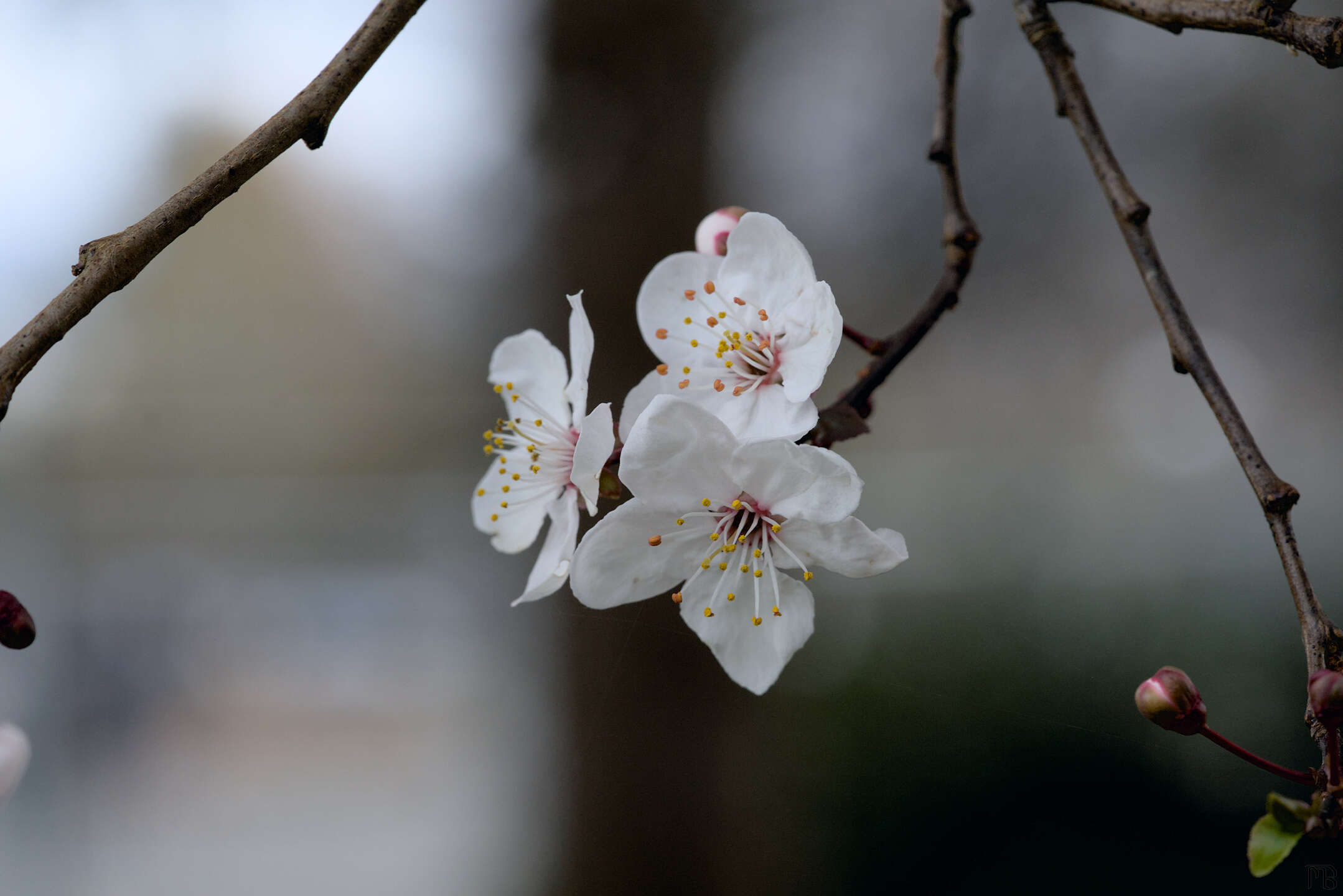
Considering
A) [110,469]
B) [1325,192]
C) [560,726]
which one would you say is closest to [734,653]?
[560,726]

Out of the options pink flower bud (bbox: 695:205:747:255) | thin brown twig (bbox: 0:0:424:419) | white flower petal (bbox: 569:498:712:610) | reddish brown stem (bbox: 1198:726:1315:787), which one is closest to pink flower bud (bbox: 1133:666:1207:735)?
reddish brown stem (bbox: 1198:726:1315:787)

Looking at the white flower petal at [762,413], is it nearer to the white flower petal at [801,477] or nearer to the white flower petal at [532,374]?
the white flower petal at [801,477]

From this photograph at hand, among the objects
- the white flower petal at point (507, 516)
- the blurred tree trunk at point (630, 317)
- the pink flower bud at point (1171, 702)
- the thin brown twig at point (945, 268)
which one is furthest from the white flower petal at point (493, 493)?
the blurred tree trunk at point (630, 317)

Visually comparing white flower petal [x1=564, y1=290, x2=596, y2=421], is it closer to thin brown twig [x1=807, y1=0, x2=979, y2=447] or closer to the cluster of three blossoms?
the cluster of three blossoms

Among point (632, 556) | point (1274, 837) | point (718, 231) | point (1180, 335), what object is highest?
point (718, 231)

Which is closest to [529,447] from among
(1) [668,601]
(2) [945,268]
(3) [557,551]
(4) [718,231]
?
(3) [557,551]

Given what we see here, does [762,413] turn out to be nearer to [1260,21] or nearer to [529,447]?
[529,447]

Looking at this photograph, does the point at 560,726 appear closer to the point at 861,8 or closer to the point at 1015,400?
the point at 1015,400
